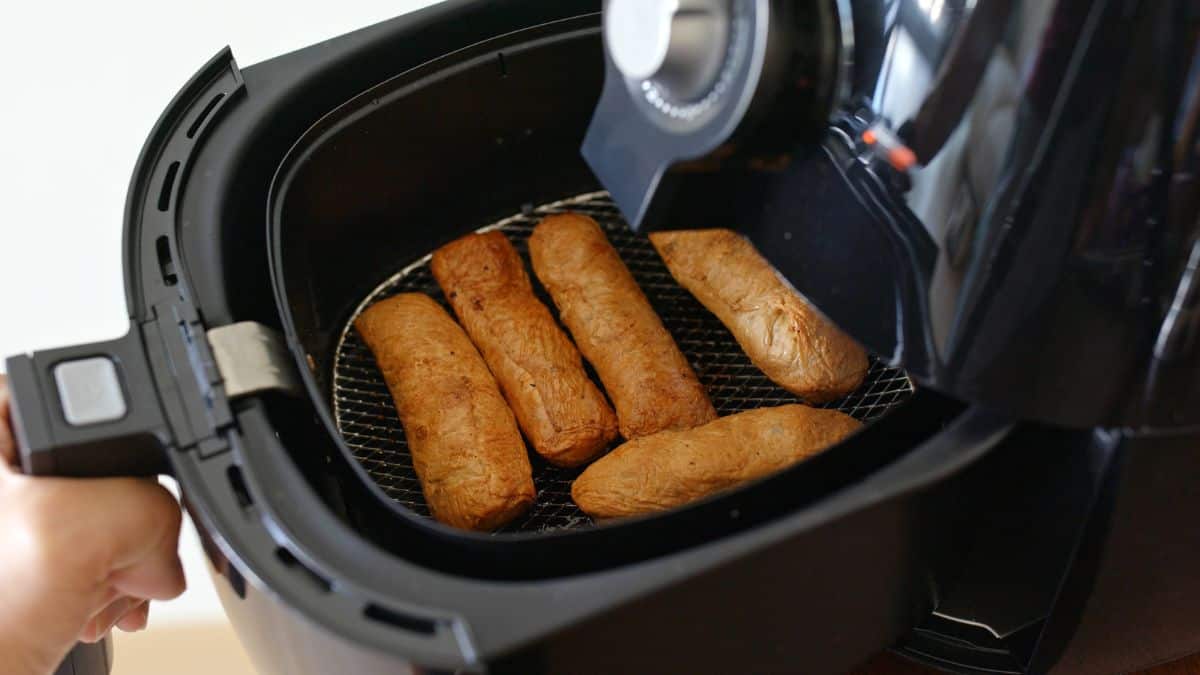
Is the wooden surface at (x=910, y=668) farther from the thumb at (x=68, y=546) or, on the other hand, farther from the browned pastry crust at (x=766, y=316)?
the thumb at (x=68, y=546)

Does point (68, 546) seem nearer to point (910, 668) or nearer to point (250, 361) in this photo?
point (250, 361)

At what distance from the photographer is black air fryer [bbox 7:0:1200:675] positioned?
0.49 meters

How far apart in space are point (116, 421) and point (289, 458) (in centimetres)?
8

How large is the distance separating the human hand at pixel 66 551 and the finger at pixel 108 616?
5cm

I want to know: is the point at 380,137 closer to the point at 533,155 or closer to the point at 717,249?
the point at 533,155

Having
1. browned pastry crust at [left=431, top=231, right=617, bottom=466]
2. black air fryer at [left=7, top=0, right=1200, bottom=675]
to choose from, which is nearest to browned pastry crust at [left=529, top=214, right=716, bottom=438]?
browned pastry crust at [left=431, top=231, right=617, bottom=466]

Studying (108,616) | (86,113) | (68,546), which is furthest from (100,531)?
(86,113)

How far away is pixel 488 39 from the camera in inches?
31.5

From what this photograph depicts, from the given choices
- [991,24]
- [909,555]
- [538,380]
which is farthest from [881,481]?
[538,380]

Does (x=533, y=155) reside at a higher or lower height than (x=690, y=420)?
higher

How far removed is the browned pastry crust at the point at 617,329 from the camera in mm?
774

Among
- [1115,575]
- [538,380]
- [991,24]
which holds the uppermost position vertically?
[991,24]

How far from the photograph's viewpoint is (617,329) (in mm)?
804

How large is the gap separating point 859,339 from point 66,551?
39 centimetres
